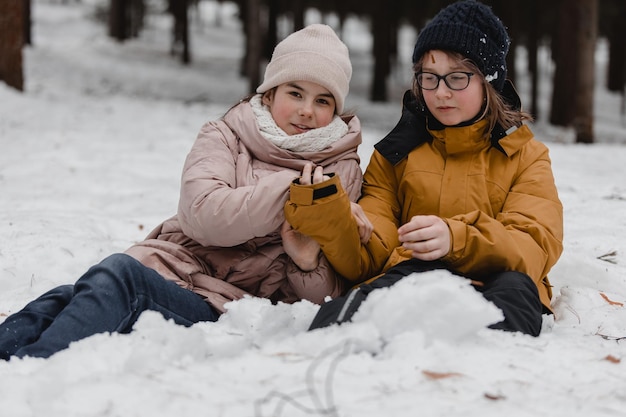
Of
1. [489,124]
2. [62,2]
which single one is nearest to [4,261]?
[489,124]

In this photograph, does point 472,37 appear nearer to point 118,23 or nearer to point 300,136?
point 300,136

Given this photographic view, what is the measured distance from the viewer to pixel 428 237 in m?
2.51

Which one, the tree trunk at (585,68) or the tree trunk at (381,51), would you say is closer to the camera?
the tree trunk at (585,68)

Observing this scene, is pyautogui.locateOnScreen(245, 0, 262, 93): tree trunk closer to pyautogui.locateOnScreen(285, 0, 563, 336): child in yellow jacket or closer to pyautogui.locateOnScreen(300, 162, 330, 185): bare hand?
pyautogui.locateOnScreen(285, 0, 563, 336): child in yellow jacket

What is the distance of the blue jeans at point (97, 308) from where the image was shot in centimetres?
225

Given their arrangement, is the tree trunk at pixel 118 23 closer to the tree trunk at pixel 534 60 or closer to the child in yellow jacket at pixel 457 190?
the tree trunk at pixel 534 60

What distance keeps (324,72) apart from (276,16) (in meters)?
15.2

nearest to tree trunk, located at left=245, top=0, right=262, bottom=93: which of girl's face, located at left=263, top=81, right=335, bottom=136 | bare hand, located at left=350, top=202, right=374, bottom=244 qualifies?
girl's face, located at left=263, top=81, right=335, bottom=136

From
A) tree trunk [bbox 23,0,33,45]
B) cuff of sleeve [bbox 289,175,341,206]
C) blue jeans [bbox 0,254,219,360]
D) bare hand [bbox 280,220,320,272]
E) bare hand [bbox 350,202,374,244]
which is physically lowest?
blue jeans [bbox 0,254,219,360]

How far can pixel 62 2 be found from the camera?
39469mm

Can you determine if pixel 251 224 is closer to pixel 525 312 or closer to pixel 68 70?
pixel 525 312

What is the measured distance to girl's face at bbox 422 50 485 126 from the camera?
9.38 feet

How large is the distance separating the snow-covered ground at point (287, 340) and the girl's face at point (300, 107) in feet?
1.01

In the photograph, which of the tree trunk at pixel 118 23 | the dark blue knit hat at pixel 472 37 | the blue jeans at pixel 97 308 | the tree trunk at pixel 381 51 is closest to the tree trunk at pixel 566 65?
the tree trunk at pixel 381 51
